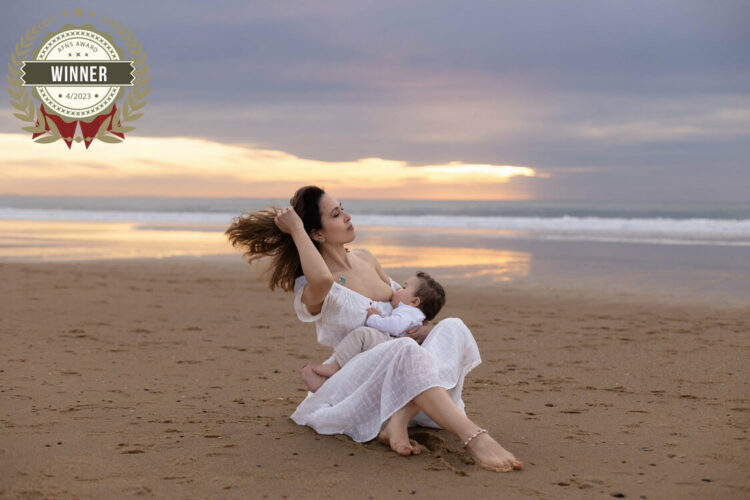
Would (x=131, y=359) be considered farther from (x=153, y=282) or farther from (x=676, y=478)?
(x=153, y=282)

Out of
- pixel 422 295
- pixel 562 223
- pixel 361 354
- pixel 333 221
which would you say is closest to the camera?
pixel 361 354

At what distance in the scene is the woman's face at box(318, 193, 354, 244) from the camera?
4.61 metres

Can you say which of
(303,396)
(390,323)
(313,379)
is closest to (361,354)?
(390,323)

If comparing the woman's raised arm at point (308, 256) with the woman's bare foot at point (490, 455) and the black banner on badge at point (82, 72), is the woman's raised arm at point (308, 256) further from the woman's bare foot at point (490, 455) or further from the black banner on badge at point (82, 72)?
the black banner on badge at point (82, 72)

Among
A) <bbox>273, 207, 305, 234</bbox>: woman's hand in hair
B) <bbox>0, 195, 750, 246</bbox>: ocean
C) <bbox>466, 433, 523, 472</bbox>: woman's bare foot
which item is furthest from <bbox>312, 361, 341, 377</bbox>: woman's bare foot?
<bbox>0, 195, 750, 246</bbox>: ocean

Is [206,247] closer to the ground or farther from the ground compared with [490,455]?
farther from the ground

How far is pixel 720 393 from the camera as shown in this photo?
604 centimetres

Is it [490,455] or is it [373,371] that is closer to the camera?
[490,455]

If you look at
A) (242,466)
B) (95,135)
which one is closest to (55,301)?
(95,135)

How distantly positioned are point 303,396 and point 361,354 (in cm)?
157

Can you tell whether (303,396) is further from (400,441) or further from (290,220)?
(290,220)

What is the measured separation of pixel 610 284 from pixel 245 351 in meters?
6.80

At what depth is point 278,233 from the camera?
4652 millimetres

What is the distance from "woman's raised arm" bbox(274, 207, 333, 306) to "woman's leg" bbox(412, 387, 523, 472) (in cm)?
79
